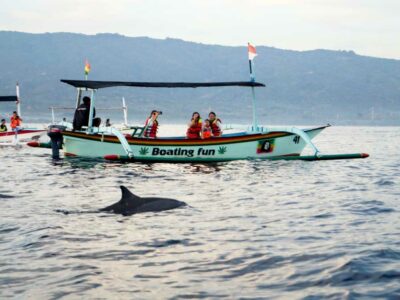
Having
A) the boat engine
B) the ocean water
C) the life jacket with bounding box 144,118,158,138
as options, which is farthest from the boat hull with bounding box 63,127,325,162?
the ocean water

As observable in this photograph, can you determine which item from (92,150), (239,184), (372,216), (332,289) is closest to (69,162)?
(92,150)

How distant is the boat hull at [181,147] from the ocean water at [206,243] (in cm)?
634

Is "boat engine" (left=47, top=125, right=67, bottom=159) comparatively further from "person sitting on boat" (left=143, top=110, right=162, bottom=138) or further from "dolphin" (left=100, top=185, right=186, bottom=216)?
"dolphin" (left=100, top=185, right=186, bottom=216)

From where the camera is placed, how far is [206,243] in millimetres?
10109

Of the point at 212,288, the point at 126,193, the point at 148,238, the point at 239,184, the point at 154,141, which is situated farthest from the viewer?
the point at 154,141

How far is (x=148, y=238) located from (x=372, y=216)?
15.2 ft

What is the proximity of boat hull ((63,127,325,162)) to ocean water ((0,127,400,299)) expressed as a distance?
634 centimetres

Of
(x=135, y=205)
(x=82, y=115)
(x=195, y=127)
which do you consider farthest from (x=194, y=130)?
(x=135, y=205)

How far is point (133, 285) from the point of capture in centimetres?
791

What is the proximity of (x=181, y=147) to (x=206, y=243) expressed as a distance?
14.8 metres

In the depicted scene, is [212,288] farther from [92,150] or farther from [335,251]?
[92,150]

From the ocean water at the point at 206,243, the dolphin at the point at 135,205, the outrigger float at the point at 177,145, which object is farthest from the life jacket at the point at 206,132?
the dolphin at the point at 135,205

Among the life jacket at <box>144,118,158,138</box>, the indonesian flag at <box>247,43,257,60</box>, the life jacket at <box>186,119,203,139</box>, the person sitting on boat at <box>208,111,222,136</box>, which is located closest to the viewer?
the indonesian flag at <box>247,43,257,60</box>

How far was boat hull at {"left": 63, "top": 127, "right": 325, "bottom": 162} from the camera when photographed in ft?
81.1
